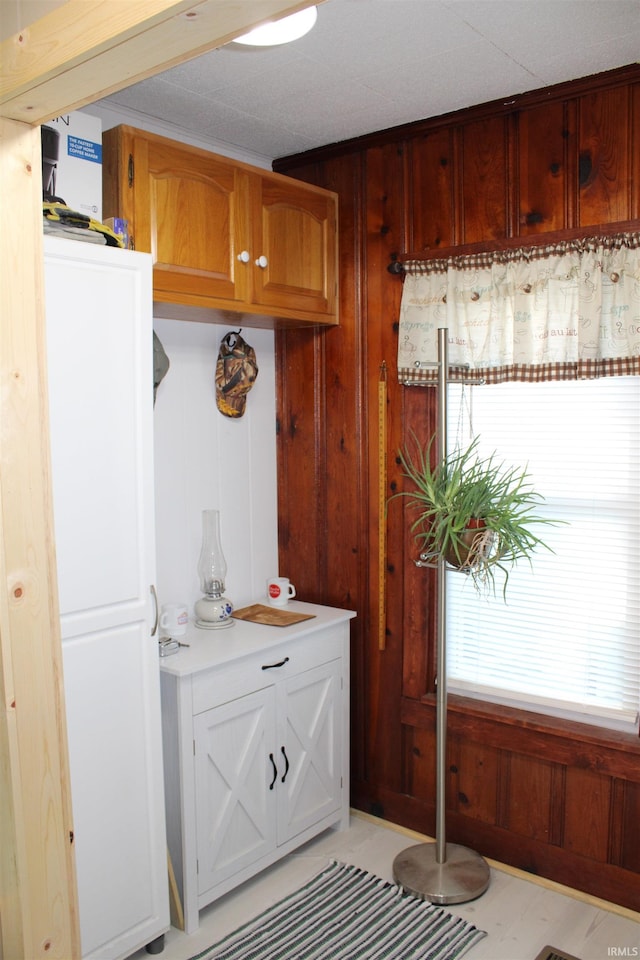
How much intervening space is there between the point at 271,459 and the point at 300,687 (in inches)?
37.9

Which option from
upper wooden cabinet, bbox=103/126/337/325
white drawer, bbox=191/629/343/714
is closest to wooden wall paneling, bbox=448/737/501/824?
white drawer, bbox=191/629/343/714

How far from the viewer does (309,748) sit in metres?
2.89

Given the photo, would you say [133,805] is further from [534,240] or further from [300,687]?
[534,240]

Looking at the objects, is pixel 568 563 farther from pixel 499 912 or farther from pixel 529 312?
pixel 499 912

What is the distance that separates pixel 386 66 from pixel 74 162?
94 cm

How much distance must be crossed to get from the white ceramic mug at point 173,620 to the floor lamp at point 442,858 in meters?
0.81

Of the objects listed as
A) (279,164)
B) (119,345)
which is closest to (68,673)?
(119,345)

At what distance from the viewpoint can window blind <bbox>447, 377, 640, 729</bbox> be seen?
2.57 metres

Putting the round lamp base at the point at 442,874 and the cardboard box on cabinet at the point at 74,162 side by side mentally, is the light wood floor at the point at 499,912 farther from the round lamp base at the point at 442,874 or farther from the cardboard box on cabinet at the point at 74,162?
the cardboard box on cabinet at the point at 74,162

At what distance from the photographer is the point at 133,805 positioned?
2.26 meters

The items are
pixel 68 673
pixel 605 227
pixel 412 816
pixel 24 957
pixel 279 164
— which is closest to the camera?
pixel 24 957

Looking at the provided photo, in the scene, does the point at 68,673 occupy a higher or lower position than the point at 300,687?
higher

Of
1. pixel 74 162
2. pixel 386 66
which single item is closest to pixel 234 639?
pixel 74 162

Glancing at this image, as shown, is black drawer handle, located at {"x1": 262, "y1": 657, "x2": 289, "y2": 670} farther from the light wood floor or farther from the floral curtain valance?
the floral curtain valance
